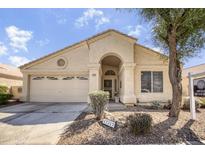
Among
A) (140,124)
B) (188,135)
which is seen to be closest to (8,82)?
(140,124)

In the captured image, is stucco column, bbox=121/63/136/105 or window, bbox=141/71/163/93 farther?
window, bbox=141/71/163/93

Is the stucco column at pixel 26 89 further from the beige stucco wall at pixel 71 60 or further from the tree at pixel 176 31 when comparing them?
the tree at pixel 176 31

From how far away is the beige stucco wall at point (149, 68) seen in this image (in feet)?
46.5

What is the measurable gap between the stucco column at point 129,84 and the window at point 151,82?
112cm

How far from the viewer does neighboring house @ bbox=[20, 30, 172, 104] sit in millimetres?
14078

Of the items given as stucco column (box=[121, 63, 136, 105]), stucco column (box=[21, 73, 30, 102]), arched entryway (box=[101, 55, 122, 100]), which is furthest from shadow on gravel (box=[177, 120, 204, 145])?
stucco column (box=[21, 73, 30, 102])

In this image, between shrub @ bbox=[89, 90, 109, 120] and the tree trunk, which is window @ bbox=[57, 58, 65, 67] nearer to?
shrub @ bbox=[89, 90, 109, 120]

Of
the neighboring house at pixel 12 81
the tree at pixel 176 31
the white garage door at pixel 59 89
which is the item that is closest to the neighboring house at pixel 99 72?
the white garage door at pixel 59 89

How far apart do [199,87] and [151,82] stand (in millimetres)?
6233

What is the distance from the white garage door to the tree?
28.8 ft

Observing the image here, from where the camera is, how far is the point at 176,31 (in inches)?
356
